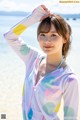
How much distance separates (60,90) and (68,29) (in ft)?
1.12

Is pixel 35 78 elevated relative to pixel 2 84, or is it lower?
elevated

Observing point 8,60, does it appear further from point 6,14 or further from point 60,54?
point 6,14

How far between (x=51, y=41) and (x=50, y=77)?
7.1 inches

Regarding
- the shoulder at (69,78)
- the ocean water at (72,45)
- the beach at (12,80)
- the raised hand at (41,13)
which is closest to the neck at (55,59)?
the shoulder at (69,78)

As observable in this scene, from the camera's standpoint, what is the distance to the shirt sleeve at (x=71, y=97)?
1676 millimetres

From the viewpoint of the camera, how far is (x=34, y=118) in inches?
69.2

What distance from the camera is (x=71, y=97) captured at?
168 centimetres

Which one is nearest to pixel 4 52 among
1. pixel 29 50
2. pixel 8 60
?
pixel 8 60

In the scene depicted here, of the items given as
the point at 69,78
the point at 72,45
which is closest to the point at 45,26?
the point at 69,78

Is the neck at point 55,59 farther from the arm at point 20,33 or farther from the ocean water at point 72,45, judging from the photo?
the ocean water at point 72,45

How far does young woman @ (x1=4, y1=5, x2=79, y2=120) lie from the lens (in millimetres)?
1695

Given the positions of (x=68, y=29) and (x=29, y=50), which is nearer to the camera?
(x=68, y=29)

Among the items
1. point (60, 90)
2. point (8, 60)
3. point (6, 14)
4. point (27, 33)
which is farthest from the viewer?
point (6, 14)

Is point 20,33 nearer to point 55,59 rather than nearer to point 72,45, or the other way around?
point 55,59
